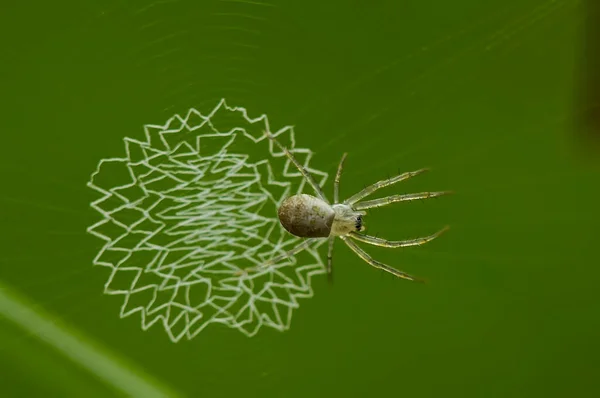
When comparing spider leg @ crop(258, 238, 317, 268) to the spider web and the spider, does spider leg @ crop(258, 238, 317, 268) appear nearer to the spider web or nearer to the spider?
the spider

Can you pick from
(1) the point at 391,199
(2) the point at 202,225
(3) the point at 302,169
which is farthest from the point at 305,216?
(2) the point at 202,225

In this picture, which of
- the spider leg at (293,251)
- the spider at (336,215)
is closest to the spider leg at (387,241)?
the spider at (336,215)

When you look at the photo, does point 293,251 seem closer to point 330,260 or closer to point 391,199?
point 330,260

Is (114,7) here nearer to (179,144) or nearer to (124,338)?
(179,144)

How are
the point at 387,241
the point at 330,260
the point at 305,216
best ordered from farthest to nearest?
the point at 330,260
the point at 387,241
the point at 305,216

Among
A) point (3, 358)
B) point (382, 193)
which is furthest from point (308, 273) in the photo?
point (3, 358)

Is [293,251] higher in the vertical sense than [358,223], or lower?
lower
